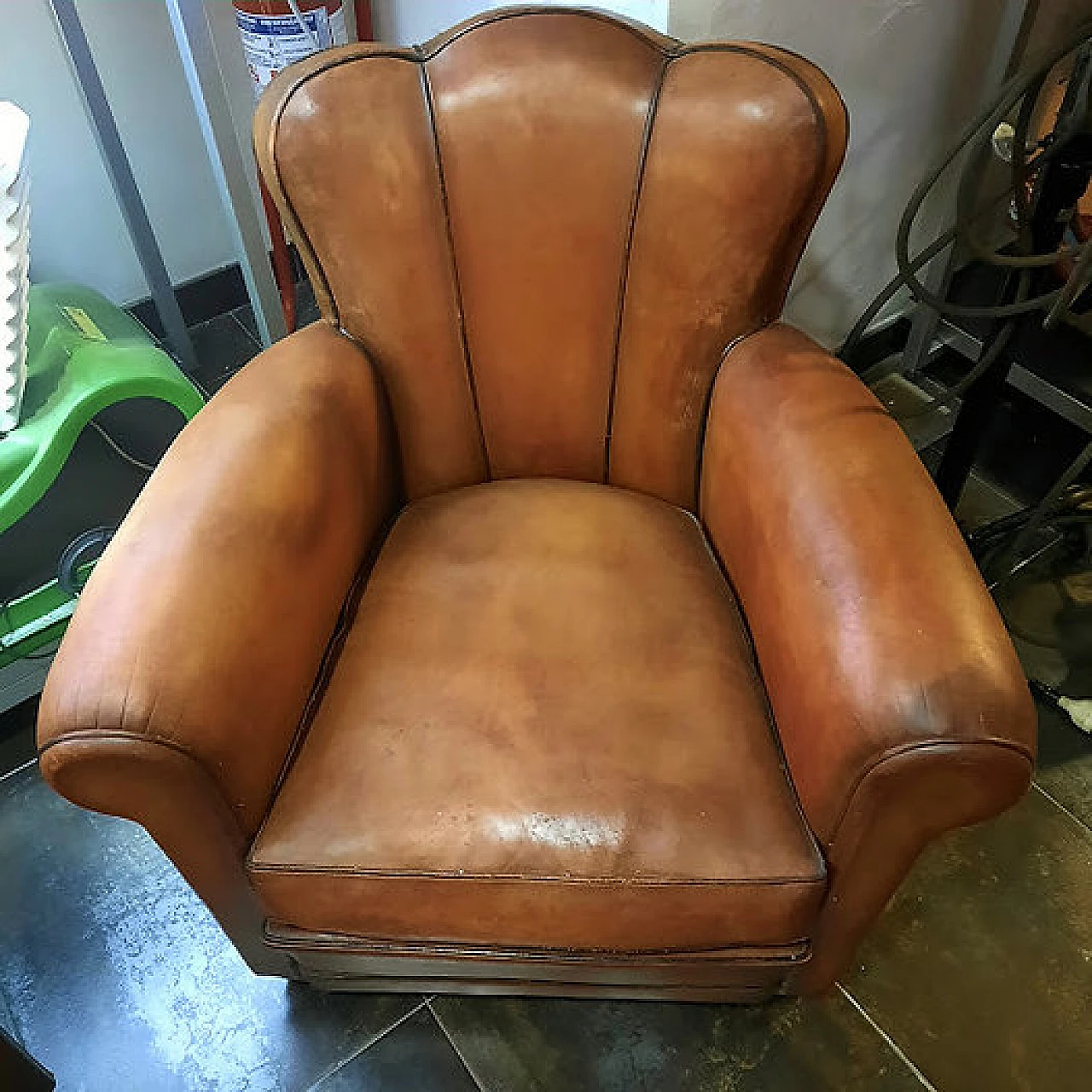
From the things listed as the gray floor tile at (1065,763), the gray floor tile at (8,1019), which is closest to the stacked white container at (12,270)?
the gray floor tile at (8,1019)

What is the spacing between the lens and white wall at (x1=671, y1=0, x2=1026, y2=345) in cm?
143

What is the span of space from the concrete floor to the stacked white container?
0.66 m

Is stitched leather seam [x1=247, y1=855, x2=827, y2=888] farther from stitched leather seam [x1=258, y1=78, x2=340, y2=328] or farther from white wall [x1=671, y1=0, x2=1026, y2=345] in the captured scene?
white wall [x1=671, y1=0, x2=1026, y2=345]

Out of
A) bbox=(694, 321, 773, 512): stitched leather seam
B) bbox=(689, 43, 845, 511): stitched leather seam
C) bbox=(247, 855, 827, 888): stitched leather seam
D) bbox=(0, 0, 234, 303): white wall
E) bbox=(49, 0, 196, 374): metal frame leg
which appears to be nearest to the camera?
bbox=(247, 855, 827, 888): stitched leather seam

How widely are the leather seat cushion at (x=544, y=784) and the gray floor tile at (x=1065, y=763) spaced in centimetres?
66

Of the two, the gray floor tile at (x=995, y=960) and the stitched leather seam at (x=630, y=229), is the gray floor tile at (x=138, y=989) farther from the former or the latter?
the stitched leather seam at (x=630, y=229)

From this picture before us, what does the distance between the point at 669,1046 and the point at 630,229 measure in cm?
98

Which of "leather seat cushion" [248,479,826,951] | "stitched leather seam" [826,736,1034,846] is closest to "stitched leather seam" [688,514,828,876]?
"leather seat cushion" [248,479,826,951]

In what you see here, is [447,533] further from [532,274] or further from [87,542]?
[87,542]

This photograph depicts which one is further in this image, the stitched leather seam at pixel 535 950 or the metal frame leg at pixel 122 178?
the metal frame leg at pixel 122 178

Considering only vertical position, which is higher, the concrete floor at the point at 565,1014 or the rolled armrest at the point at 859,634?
the rolled armrest at the point at 859,634

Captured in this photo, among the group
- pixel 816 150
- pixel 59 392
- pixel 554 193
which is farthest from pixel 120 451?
pixel 816 150

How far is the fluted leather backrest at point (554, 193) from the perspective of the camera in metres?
1.13

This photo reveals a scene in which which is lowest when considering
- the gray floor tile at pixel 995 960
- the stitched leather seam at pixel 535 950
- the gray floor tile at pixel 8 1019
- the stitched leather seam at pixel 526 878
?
the gray floor tile at pixel 995 960
